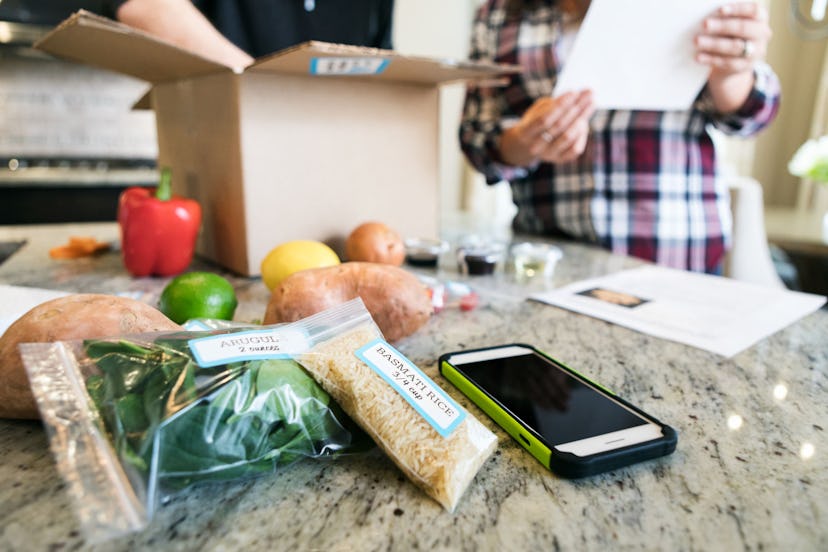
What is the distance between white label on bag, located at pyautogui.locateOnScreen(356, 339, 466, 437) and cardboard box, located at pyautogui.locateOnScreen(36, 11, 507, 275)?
456 millimetres

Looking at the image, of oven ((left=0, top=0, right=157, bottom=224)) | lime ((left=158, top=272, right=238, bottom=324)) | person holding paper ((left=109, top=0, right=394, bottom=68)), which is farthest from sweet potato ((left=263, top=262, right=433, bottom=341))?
oven ((left=0, top=0, right=157, bottom=224))

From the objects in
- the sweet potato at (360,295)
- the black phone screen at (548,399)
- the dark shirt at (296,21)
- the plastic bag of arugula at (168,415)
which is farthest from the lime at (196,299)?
the dark shirt at (296,21)

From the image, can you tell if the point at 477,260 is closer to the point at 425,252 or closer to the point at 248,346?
the point at 425,252

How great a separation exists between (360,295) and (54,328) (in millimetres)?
277

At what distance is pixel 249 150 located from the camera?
2.73ft

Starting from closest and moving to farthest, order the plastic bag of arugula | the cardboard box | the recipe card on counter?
the plastic bag of arugula
the recipe card on counter
the cardboard box

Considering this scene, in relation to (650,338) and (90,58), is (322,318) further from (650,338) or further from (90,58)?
(90,58)

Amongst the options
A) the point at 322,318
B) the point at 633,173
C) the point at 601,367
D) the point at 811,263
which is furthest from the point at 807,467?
the point at 811,263

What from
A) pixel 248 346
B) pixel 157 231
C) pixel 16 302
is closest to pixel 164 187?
pixel 157 231

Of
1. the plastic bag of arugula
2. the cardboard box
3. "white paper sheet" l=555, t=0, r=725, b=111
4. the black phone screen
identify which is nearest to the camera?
the plastic bag of arugula

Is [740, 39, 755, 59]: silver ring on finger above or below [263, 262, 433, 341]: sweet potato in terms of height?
above

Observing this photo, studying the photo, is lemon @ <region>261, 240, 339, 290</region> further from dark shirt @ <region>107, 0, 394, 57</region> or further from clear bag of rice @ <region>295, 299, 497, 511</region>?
dark shirt @ <region>107, 0, 394, 57</region>

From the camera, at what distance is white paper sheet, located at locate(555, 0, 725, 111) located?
2.97ft

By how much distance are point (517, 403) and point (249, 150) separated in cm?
60
